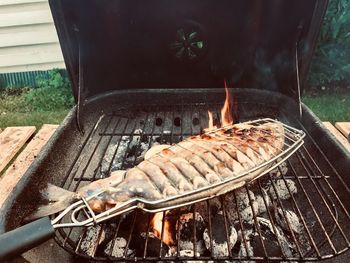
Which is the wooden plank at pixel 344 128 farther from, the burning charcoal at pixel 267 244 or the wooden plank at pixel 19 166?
the wooden plank at pixel 19 166

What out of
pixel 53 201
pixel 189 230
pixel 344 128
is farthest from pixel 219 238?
pixel 344 128

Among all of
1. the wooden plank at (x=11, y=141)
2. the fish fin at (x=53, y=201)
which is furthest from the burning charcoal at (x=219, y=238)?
the wooden plank at (x=11, y=141)

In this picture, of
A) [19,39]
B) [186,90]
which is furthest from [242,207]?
[19,39]

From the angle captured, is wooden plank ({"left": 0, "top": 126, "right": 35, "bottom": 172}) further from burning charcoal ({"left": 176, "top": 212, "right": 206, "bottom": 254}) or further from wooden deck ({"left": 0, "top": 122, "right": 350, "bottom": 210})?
burning charcoal ({"left": 176, "top": 212, "right": 206, "bottom": 254})

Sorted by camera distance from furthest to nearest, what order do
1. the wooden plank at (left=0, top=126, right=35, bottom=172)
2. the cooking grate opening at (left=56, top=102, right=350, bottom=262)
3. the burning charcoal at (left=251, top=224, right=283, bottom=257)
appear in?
the wooden plank at (left=0, top=126, right=35, bottom=172) < the burning charcoal at (left=251, top=224, right=283, bottom=257) < the cooking grate opening at (left=56, top=102, right=350, bottom=262)

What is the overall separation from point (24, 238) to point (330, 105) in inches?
194

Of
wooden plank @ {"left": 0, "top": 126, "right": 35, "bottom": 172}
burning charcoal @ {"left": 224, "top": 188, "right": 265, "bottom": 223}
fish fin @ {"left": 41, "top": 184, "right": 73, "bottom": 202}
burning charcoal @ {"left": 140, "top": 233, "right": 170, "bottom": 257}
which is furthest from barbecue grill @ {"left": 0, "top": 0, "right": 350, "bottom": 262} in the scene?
wooden plank @ {"left": 0, "top": 126, "right": 35, "bottom": 172}

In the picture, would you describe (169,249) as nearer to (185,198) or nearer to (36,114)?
(185,198)

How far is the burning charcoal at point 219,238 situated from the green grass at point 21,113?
3518 mm

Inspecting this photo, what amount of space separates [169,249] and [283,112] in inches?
57.2

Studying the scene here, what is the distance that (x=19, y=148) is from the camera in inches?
117

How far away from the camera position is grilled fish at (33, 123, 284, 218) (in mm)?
1550

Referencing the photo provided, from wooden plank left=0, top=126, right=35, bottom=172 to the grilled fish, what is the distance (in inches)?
56.5

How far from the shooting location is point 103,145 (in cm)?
252
